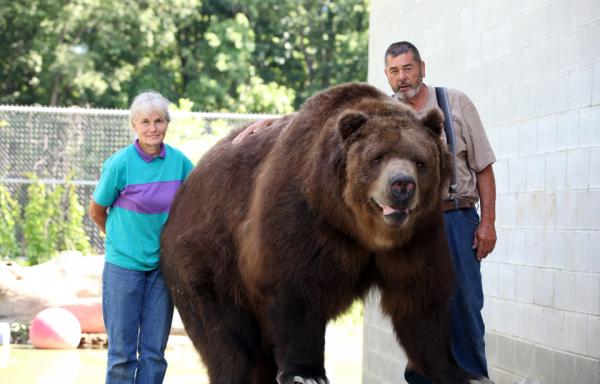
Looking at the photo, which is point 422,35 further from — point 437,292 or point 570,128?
point 437,292

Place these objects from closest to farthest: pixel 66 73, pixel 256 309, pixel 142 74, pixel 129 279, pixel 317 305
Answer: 1. pixel 317 305
2. pixel 256 309
3. pixel 129 279
4. pixel 66 73
5. pixel 142 74

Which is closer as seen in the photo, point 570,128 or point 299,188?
point 299,188

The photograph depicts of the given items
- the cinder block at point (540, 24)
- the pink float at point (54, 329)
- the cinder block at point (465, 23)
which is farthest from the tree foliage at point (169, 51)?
the cinder block at point (540, 24)

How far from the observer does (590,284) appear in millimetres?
6129

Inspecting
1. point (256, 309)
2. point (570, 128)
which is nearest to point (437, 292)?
point (256, 309)

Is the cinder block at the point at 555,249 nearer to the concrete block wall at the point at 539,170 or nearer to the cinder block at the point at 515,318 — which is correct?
the concrete block wall at the point at 539,170

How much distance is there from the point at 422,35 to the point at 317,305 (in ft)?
15.5

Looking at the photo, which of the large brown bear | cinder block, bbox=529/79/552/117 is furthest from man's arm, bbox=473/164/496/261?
cinder block, bbox=529/79/552/117

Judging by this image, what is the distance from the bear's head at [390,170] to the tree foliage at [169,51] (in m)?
23.4

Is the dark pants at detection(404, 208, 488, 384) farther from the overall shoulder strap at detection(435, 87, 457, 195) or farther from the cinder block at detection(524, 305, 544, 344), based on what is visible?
the cinder block at detection(524, 305, 544, 344)

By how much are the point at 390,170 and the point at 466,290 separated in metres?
1.30

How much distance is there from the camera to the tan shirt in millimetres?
5852

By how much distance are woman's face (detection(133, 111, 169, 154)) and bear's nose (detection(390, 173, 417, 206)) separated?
6.76 ft

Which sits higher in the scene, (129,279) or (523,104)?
(523,104)
